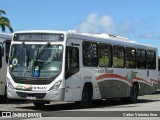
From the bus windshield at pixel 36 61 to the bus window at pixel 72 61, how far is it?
0.40m

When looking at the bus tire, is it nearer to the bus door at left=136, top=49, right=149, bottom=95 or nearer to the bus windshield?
the bus door at left=136, top=49, right=149, bottom=95

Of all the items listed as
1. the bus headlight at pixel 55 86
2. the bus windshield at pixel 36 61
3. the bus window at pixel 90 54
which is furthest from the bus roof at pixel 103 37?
the bus headlight at pixel 55 86

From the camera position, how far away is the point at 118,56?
2300 cm

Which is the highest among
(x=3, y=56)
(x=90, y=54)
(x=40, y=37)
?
(x=40, y=37)

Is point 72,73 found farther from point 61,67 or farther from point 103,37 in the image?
point 103,37

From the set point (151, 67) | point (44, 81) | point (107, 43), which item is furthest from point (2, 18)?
point (44, 81)

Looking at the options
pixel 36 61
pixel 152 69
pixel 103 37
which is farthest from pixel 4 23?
pixel 36 61

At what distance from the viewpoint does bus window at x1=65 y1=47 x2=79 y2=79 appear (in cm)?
1842

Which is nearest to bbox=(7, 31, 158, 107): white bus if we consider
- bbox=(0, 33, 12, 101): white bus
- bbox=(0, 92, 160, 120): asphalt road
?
bbox=(0, 92, 160, 120): asphalt road

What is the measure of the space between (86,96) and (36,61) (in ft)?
10.2

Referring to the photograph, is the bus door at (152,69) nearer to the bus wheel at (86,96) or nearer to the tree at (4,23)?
the bus wheel at (86,96)

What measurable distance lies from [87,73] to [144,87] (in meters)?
7.31

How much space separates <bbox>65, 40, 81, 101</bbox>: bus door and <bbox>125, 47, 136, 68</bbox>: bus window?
5.24m

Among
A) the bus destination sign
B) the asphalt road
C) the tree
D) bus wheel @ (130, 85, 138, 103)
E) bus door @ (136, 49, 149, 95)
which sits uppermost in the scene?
the tree
